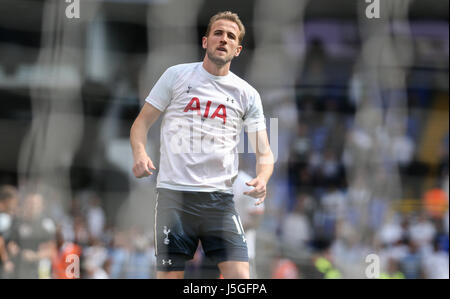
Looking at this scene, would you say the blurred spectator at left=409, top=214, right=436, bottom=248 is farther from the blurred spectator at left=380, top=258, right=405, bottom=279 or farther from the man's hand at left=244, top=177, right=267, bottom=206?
the man's hand at left=244, top=177, right=267, bottom=206

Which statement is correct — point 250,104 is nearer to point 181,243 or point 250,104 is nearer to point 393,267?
point 181,243

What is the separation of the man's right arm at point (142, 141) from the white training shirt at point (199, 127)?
3 centimetres

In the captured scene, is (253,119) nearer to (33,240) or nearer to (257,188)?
(257,188)

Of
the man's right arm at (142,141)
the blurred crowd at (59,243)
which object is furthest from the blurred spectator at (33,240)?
the man's right arm at (142,141)

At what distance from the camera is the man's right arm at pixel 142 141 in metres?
1.73

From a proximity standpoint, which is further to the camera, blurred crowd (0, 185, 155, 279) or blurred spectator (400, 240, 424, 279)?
blurred spectator (400, 240, 424, 279)

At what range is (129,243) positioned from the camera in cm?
373

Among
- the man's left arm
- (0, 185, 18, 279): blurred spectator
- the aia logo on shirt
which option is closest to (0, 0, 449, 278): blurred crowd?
(0, 185, 18, 279): blurred spectator

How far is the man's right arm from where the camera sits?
1.73m

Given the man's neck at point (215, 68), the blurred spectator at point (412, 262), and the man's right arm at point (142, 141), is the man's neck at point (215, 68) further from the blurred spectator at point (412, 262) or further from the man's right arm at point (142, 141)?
the blurred spectator at point (412, 262)

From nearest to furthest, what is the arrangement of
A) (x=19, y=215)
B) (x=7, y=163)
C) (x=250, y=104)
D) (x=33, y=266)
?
(x=250, y=104) < (x=33, y=266) < (x=19, y=215) < (x=7, y=163)

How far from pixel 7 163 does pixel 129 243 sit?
6.76 feet

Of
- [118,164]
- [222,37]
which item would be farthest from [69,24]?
[222,37]

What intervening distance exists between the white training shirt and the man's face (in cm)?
7
